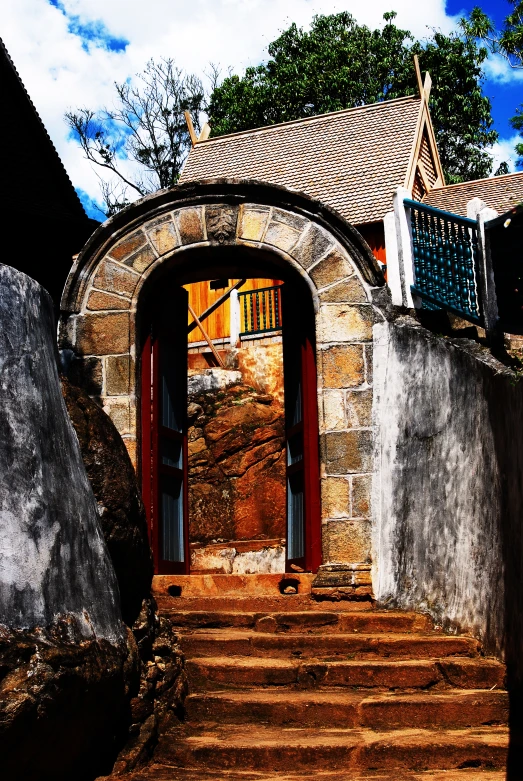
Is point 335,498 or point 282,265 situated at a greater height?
point 282,265

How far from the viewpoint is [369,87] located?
991 inches

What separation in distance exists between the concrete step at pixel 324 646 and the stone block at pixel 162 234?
11.1 feet

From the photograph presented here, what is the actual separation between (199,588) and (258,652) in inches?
54.9

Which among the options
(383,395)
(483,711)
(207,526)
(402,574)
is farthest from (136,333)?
(207,526)

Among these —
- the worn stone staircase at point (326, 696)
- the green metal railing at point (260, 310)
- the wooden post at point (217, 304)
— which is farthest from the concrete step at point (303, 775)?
the wooden post at point (217, 304)

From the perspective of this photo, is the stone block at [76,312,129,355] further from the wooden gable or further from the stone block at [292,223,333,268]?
the wooden gable

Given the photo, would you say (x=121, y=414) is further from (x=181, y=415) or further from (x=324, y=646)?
(x=324, y=646)

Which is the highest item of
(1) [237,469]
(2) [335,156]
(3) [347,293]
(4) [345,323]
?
(2) [335,156]

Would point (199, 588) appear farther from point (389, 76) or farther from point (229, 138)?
point (389, 76)

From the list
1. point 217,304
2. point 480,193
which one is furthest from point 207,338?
point 480,193

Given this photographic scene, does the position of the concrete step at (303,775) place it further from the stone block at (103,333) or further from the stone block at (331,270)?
the stone block at (331,270)

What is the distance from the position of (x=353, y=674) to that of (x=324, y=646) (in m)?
0.38

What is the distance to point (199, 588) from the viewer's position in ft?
23.1

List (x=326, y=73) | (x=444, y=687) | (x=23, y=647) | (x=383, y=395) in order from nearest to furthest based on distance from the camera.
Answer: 1. (x=23, y=647)
2. (x=444, y=687)
3. (x=383, y=395)
4. (x=326, y=73)
